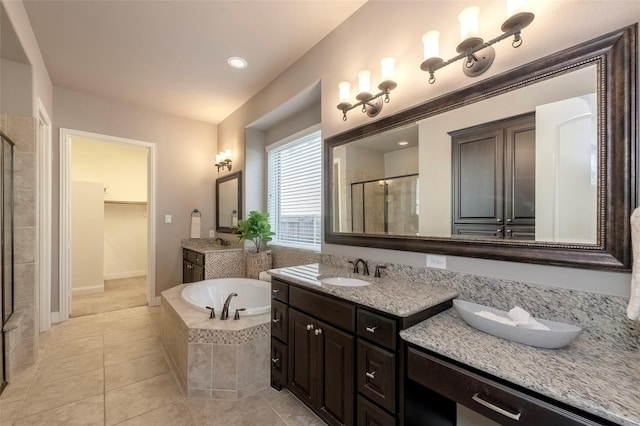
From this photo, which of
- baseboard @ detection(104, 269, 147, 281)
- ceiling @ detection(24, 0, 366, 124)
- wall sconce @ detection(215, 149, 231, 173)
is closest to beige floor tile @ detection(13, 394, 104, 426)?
ceiling @ detection(24, 0, 366, 124)

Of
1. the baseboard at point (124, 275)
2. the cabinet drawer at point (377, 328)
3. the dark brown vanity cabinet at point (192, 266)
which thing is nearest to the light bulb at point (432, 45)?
the cabinet drawer at point (377, 328)

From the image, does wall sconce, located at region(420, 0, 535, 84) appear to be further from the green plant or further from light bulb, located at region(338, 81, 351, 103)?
the green plant

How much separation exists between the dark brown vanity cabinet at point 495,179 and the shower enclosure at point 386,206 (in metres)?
0.28

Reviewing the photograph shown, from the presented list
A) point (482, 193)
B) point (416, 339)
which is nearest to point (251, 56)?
point (482, 193)

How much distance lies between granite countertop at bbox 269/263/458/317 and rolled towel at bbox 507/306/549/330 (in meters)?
0.31

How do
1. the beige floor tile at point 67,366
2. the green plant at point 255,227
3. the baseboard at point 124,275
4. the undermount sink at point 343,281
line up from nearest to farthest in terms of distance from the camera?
1. the undermount sink at point 343,281
2. the beige floor tile at point 67,366
3. the green plant at point 255,227
4. the baseboard at point 124,275

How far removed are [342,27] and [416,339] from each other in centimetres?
231

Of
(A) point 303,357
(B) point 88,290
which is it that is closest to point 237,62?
(A) point 303,357

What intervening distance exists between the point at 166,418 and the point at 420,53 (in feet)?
9.12

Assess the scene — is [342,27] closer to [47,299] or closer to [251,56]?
[251,56]

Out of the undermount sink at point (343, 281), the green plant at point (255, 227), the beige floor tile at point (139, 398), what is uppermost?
the green plant at point (255, 227)

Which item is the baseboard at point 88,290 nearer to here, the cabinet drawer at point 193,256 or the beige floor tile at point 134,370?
the cabinet drawer at point 193,256

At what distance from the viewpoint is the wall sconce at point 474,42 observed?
3.91 ft

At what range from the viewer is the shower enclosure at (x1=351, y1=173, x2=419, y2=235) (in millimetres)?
1771
